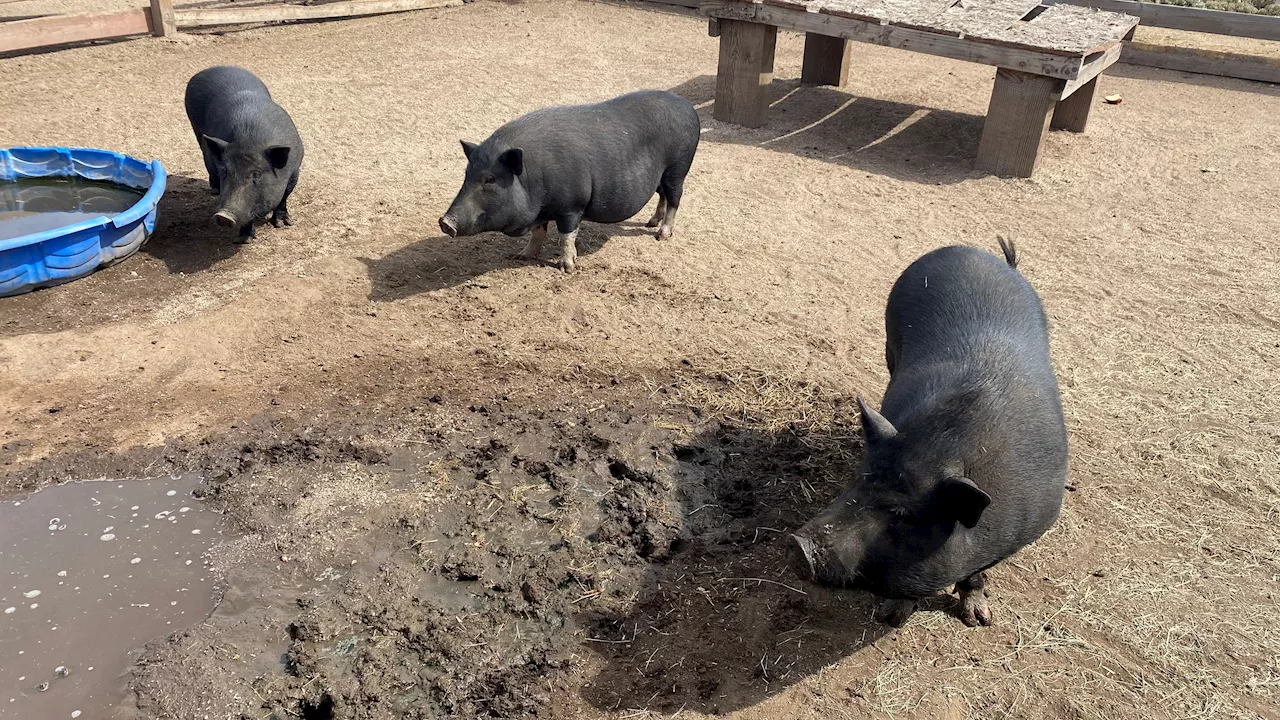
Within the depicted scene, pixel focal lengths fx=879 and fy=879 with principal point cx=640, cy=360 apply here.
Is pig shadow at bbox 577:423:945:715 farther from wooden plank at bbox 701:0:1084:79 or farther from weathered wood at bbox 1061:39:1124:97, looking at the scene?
weathered wood at bbox 1061:39:1124:97

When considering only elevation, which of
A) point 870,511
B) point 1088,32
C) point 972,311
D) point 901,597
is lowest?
point 901,597

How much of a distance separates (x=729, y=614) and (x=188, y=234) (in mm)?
5319

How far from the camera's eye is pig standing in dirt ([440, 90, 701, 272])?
230 inches

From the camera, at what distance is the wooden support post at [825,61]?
10625mm

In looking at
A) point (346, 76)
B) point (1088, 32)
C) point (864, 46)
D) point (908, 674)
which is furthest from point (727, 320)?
point (864, 46)

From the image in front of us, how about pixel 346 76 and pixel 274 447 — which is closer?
pixel 274 447

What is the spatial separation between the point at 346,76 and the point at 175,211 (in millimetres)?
4085

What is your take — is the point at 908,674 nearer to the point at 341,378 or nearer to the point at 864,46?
the point at 341,378

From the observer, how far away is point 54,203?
21.6 feet

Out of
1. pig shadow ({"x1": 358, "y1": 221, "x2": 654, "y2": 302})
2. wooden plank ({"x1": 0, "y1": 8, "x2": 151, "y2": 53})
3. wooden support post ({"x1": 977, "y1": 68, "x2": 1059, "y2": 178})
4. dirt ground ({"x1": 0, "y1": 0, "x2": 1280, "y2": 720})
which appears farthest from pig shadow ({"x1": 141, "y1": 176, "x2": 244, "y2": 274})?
wooden support post ({"x1": 977, "y1": 68, "x2": 1059, "y2": 178})

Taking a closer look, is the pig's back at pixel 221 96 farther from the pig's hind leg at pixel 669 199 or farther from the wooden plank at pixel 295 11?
the wooden plank at pixel 295 11

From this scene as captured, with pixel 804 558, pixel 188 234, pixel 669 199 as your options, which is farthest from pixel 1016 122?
pixel 188 234

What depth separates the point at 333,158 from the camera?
26.9 ft

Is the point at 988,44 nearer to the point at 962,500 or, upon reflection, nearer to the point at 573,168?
the point at 573,168
